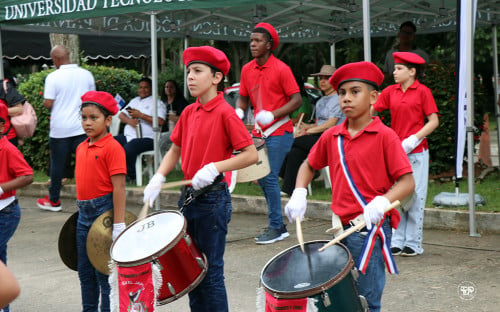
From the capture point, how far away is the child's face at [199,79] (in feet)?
14.3

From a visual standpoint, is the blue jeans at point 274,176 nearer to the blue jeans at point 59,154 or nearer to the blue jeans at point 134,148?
the blue jeans at point 59,154

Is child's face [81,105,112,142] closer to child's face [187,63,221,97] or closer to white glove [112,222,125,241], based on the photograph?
white glove [112,222,125,241]

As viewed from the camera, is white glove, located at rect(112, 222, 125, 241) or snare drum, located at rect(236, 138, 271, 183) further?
snare drum, located at rect(236, 138, 271, 183)

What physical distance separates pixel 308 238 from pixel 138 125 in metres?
4.55

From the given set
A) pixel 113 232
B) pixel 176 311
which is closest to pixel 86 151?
pixel 113 232

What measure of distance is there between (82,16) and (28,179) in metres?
4.21

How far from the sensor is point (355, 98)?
3.87 metres

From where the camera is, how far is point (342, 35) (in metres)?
12.7

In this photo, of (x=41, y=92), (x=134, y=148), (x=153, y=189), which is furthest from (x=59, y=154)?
(x=153, y=189)

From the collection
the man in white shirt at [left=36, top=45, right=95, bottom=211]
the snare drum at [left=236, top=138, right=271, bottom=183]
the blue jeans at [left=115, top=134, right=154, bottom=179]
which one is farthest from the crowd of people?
the blue jeans at [left=115, top=134, right=154, bottom=179]

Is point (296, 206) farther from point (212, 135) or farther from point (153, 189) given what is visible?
point (153, 189)

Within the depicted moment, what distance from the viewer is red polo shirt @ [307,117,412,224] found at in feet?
12.4

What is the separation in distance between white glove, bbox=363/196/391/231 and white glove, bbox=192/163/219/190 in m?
0.94

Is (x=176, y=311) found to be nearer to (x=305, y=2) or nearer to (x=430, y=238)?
(x=430, y=238)
